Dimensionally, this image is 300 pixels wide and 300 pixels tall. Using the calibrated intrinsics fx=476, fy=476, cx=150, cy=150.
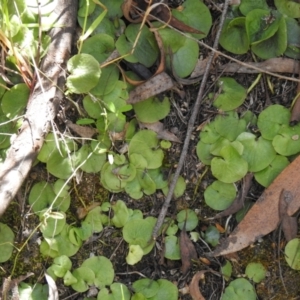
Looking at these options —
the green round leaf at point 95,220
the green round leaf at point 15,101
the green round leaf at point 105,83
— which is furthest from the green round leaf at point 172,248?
the green round leaf at point 15,101

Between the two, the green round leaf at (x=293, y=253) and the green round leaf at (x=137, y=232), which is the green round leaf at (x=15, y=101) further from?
the green round leaf at (x=293, y=253)

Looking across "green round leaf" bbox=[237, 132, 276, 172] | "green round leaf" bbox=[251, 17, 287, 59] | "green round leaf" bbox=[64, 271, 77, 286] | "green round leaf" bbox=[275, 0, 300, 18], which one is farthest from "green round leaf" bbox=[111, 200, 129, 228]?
"green round leaf" bbox=[275, 0, 300, 18]

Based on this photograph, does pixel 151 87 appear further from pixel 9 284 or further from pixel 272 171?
pixel 9 284

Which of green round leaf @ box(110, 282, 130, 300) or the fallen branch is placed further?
green round leaf @ box(110, 282, 130, 300)

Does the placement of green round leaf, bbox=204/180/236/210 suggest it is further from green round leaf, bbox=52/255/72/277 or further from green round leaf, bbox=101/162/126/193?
green round leaf, bbox=52/255/72/277

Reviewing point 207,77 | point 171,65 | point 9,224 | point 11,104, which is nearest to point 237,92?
point 207,77

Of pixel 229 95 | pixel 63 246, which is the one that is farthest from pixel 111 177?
pixel 229 95

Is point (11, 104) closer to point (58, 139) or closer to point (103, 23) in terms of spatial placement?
point (58, 139)
